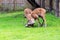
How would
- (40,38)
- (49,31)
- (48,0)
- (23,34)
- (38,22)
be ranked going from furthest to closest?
(48,0)
(38,22)
(49,31)
(23,34)
(40,38)

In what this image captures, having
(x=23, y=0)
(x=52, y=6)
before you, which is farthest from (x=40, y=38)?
(x=23, y=0)

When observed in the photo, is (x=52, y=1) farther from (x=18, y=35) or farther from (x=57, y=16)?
(x=18, y=35)

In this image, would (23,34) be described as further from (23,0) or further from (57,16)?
(23,0)

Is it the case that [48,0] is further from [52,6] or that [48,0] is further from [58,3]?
[58,3]

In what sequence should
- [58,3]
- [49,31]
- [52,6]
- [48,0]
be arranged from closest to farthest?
[49,31] → [58,3] → [52,6] → [48,0]

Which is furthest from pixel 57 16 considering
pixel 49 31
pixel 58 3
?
pixel 49 31

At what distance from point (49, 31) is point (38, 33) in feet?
2.20

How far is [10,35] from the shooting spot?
10.1 meters

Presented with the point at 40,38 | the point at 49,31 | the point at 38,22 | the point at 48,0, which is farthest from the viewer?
the point at 48,0

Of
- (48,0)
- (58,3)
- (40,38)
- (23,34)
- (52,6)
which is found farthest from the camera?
(48,0)

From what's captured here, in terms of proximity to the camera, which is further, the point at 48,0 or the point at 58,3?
the point at 48,0

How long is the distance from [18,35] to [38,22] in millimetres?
2701

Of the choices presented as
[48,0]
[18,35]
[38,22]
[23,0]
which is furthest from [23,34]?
[23,0]

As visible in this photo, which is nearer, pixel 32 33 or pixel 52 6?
pixel 32 33
